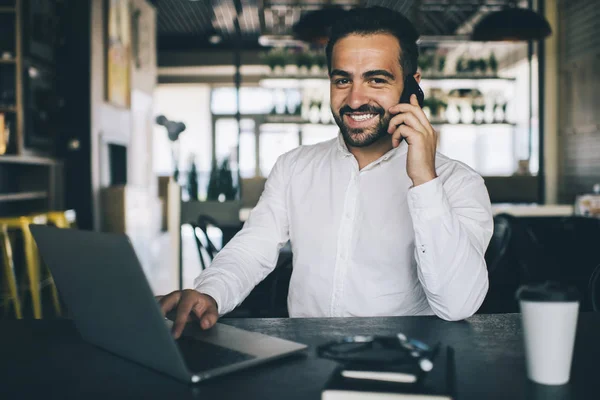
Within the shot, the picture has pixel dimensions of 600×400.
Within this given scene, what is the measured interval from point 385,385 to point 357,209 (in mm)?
904

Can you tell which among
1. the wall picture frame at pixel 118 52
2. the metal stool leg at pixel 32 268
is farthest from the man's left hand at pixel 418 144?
the wall picture frame at pixel 118 52

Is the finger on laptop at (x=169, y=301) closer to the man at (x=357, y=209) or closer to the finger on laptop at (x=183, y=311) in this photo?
the finger on laptop at (x=183, y=311)

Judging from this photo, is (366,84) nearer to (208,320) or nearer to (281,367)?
(208,320)

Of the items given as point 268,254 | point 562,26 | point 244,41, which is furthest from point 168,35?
point 268,254

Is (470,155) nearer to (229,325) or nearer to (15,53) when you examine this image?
(15,53)

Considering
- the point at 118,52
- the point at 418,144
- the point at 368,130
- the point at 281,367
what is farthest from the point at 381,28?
the point at 118,52

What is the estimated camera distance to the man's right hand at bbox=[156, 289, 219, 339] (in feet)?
3.40

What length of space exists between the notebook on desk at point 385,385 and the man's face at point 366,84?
34.0 inches

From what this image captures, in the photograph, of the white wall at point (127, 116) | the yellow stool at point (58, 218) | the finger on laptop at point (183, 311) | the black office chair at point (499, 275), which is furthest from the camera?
the white wall at point (127, 116)

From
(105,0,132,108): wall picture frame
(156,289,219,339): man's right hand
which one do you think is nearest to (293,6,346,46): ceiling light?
(105,0,132,108): wall picture frame

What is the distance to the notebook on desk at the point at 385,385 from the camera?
664mm

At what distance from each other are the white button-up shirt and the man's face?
113 mm

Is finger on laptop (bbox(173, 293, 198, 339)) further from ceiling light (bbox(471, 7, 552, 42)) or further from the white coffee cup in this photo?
ceiling light (bbox(471, 7, 552, 42))

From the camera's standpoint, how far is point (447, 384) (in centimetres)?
73
